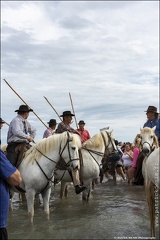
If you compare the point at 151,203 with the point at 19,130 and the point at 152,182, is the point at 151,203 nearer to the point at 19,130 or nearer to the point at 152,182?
the point at 152,182

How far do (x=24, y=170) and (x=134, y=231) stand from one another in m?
2.76

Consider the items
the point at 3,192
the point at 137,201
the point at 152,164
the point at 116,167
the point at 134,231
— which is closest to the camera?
the point at 3,192

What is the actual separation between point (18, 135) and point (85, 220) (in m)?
2.68

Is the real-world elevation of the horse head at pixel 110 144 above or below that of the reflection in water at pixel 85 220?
above

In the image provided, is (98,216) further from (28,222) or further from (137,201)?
(137,201)

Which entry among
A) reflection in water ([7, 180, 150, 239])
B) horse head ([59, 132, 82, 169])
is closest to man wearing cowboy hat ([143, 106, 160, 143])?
horse head ([59, 132, 82, 169])

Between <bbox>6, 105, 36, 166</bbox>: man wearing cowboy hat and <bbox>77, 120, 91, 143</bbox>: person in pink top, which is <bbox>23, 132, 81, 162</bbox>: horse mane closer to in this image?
<bbox>6, 105, 36, 166</bbox>: man wearing cowboy hat

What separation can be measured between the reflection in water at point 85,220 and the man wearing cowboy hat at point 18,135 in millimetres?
1605

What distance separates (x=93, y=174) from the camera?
8688 mm

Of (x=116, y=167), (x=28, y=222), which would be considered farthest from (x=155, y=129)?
(x=116, y=167)

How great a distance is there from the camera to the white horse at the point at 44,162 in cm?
635

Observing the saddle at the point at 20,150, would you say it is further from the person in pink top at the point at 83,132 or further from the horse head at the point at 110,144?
the person in pink top at the point at 83,132

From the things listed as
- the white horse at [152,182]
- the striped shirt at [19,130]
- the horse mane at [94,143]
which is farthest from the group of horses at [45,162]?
the horse mane at [94,143]

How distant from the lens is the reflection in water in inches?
233
